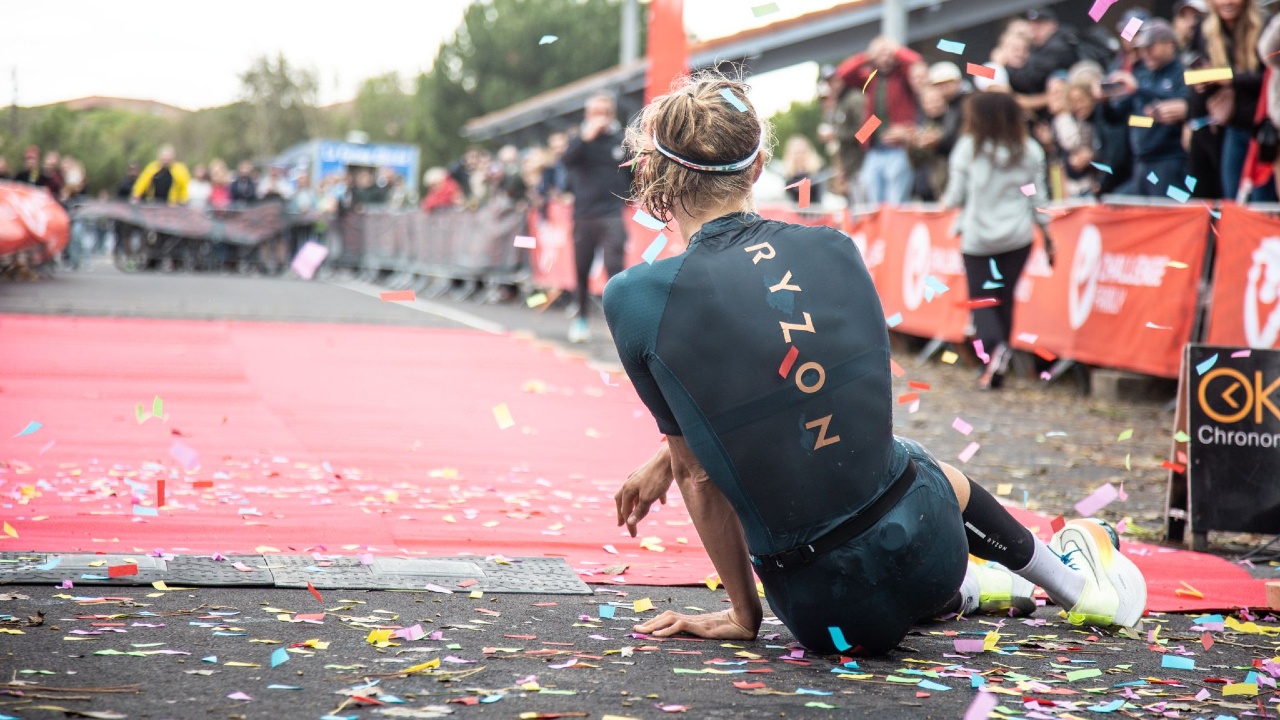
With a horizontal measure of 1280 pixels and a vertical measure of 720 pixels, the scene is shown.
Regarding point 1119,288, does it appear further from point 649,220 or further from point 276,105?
point 276,105

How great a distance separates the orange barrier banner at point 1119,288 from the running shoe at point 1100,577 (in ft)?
17.1

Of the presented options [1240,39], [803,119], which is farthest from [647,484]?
[803,119]

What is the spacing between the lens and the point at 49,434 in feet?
21.0

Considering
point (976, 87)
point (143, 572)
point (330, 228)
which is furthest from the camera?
point (330, 228)

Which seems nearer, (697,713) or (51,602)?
(697,713)

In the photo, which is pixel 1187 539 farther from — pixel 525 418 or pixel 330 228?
pixel 330 228

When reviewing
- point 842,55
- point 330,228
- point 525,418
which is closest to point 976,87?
point 525,418

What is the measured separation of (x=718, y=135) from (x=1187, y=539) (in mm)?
A: 2959

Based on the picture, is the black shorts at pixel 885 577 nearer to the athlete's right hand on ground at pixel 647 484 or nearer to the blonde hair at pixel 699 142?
the athlete's right hand on ground at pixel 647 484

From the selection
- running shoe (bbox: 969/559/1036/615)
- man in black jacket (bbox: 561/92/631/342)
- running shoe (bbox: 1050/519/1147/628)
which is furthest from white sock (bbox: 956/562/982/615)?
man in black jacket (bbox: 561/92/631/342)

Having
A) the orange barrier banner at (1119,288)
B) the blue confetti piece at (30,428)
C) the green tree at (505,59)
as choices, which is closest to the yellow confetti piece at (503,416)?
the blue confetti piece at (30,428)

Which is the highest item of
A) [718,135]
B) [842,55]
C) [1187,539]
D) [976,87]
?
[842,55]

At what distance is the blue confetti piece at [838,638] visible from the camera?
10.6ft

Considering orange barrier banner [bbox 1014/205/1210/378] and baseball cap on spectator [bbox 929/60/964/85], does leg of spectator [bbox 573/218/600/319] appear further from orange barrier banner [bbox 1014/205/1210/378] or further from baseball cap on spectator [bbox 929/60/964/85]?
orange barrier banner [bbox 1014/205/1210/378]
